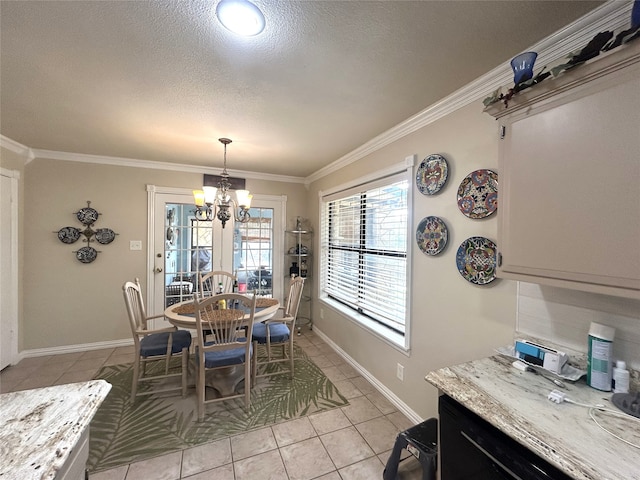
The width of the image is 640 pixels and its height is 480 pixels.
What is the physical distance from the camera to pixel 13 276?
9.59 feet

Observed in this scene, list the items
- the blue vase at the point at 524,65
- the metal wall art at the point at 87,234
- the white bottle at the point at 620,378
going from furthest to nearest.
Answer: the metal wall art at the point at 87,234 < the blue vase at the point at 524,65 < the white bottle at the point at 620,378

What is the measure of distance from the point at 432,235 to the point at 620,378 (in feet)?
3.81

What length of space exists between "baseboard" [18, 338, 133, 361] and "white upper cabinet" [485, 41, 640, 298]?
4359mm

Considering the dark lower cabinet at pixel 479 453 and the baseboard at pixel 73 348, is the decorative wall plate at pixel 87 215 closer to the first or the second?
the baseboard at pixel 73 348

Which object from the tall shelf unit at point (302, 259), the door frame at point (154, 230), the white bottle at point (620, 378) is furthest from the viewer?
the tall shelf unit at point (302, 259)

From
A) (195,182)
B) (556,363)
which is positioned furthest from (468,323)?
(195,182)

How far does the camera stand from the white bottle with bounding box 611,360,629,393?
1010mm

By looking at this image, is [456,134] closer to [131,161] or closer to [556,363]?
[556,363]

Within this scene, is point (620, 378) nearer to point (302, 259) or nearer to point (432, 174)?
point (432, 174)

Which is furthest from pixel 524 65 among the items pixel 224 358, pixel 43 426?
pixel 224 358

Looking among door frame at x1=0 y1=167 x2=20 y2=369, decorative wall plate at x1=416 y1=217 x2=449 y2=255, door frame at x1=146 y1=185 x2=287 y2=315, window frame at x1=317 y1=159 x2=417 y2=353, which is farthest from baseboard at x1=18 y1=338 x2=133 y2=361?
decorative wall plate at x1=416 y1=217 x2=449 y2=255

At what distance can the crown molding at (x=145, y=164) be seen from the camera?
126 inches

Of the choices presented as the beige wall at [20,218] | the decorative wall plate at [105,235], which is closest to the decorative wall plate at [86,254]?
the decorative wall plate at [105,235]

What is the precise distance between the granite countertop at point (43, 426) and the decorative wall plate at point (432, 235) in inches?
78.2
